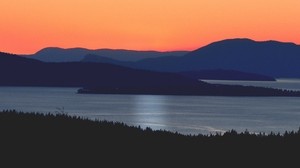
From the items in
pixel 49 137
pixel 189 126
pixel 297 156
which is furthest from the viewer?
pixel 189 126

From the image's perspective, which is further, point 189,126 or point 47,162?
point 189,126

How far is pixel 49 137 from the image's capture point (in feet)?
86.4

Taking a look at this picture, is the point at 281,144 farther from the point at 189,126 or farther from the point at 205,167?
the point at 189,126

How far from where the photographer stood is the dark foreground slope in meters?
23.5

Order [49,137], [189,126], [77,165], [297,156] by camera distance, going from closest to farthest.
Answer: [77,165] < [297,156] < [49,137] < [189,126]

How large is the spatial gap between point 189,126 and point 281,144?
8381 cm

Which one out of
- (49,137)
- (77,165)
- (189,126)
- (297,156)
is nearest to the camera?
(77,165)

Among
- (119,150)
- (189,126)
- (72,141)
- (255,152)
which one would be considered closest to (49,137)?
(72,141)

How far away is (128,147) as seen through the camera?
82.8ft

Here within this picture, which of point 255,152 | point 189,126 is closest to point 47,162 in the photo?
point 255,152

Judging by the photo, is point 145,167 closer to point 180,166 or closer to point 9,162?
point 180,166

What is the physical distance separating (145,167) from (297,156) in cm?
554

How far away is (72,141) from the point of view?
84.9ft

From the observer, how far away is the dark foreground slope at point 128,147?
2355cm
